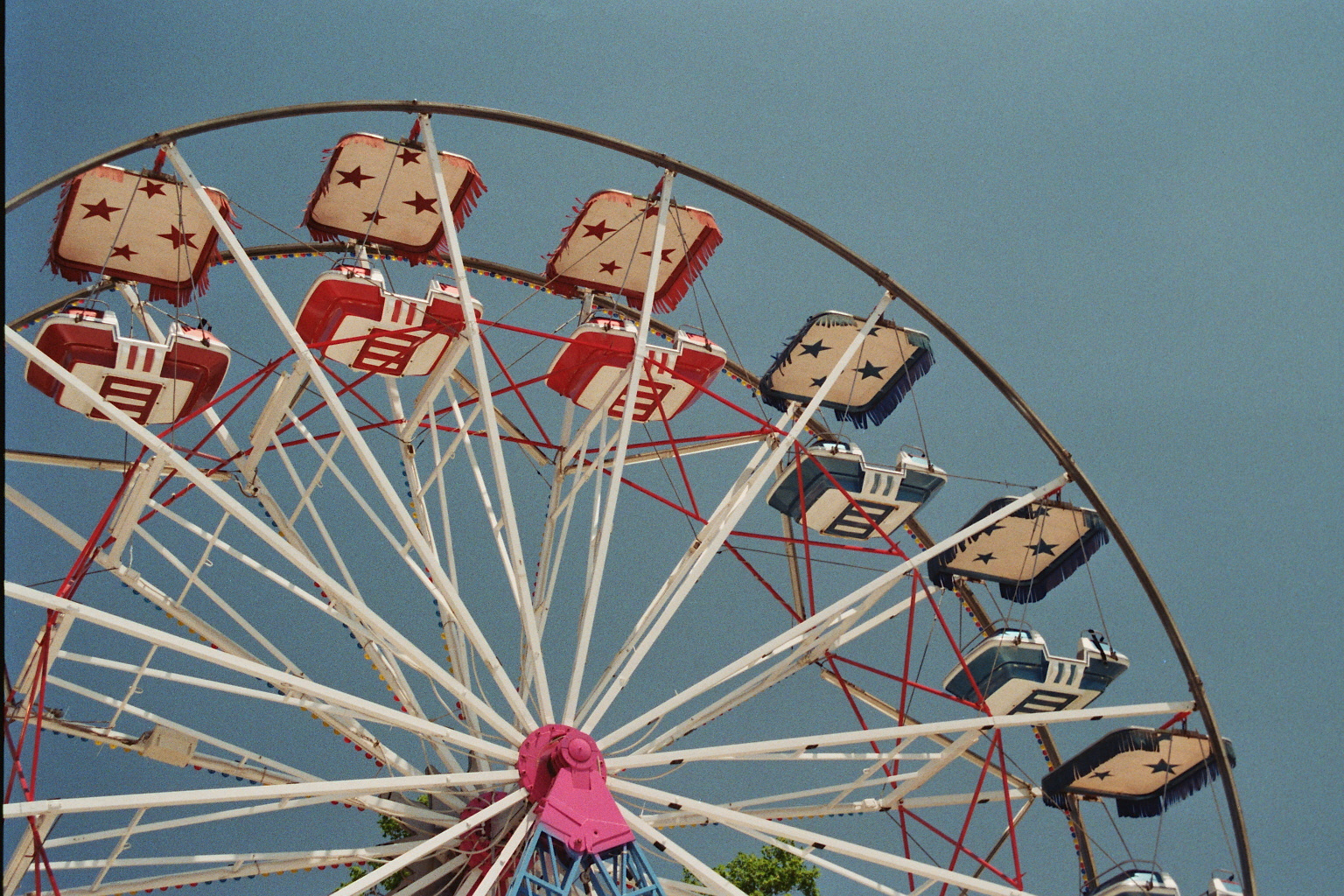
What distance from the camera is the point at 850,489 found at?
17922 mm

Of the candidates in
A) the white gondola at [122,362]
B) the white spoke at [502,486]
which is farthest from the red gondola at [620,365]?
the white gondola at [122,362]

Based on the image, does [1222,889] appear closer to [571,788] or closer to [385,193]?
[571,788]

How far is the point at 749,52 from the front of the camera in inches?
1554

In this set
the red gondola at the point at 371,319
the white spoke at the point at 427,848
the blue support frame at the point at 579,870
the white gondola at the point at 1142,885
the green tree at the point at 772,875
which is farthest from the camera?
the green tree at the point at 772,875

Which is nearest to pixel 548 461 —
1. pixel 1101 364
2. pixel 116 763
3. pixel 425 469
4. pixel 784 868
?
pixel 784 868

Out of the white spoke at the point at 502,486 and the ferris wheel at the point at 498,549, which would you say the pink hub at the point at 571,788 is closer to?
the ferris wheel at the point at 498,549

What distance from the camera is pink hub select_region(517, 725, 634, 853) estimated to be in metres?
12.9

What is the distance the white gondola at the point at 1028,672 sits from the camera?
57.6 feet

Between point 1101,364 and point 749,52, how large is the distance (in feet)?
43.8

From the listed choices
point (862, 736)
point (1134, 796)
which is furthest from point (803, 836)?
point (1134, 796)

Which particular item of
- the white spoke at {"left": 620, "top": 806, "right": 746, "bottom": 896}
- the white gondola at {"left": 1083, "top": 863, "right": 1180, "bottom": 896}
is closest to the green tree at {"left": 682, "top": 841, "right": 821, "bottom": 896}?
the white gondola at {"left": 1083, "top": 863, "right": 1180, "bottom": 896}

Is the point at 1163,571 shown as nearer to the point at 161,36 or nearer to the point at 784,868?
the point at 784,868

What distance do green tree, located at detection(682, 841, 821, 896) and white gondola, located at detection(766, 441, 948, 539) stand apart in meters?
10.3

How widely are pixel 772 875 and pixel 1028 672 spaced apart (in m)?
11.0
